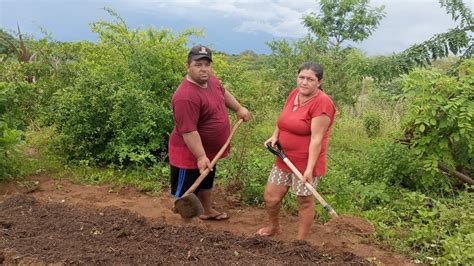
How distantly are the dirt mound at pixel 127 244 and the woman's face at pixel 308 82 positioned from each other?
1140mm

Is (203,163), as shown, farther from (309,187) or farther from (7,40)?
(7,40)

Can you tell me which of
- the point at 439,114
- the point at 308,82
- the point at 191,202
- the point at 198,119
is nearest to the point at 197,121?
the point at 198,119

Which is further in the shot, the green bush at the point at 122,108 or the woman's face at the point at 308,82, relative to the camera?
the green bush at the point at 122,108

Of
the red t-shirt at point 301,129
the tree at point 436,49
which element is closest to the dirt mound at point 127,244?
the red t-shirt at point 301,129

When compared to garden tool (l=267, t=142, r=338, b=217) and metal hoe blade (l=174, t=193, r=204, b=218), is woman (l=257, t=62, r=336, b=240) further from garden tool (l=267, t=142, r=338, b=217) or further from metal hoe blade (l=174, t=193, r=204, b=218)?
metal hoe blade (l=174, t=193, r=204, b=218)

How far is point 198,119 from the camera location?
13.0ft

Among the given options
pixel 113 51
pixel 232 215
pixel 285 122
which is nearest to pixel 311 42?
pixel 113 51

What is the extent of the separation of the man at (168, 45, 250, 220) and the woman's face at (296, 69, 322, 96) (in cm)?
80

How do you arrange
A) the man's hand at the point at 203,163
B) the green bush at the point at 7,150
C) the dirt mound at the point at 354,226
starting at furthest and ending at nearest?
the green bush at the point at 7,150 → the dirt mound at the point at 354,226 → the man's hand at the point at 203,163

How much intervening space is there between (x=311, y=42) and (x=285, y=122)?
8.34m

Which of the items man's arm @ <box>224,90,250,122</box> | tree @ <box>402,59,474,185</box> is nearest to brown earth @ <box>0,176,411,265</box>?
man's arm @ <box>224,90,250,122</box>

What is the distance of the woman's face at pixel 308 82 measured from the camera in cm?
354

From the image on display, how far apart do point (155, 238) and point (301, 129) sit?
4.55 feet

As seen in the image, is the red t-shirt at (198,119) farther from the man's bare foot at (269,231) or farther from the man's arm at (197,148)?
the man's bare foot at (269,231)
